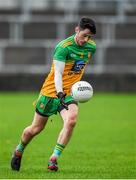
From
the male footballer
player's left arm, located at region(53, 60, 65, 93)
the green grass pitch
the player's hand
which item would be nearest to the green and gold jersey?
the male footballer

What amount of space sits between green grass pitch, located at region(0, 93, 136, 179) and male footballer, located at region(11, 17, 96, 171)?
472mm

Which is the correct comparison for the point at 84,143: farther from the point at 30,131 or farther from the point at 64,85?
the point at 64,85

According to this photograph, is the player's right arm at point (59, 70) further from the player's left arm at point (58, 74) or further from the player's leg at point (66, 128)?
the player's leg at point (66, 128)

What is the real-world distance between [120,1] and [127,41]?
3.14 metres

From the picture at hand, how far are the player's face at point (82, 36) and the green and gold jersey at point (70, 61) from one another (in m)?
0.08

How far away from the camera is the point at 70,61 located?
12.4m

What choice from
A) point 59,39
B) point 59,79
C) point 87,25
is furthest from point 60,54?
point 59,39

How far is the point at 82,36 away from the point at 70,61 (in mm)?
437

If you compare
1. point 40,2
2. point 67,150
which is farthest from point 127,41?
point 67,150

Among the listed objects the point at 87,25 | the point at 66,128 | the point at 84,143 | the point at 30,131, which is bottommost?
the point at 84,143

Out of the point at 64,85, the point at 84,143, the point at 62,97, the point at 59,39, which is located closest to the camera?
the point at 62,97

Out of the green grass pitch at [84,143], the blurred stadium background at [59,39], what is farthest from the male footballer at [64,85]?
the blurred stadium background at [59,39]

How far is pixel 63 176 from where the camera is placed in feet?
38.1

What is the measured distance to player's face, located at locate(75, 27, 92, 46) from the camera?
1212 cm
